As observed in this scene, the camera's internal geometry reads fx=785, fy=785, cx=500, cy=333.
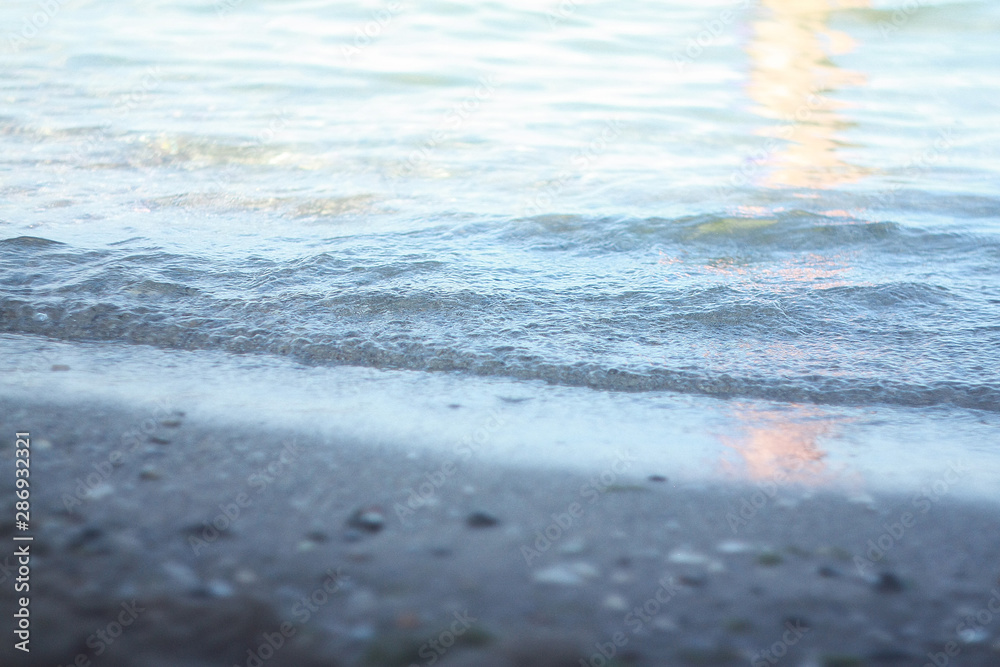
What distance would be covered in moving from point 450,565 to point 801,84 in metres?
10.2

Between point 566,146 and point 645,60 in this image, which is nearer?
point 566,146

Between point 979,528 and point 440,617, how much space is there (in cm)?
149

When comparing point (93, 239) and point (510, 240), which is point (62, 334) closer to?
point (93, 239)

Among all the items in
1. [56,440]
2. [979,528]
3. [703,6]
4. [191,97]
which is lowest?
[979,528]

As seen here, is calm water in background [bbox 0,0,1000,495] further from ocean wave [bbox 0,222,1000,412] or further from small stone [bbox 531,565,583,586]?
small stone [bbox 531,565,583,586]

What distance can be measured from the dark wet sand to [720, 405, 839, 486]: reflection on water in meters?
0.12

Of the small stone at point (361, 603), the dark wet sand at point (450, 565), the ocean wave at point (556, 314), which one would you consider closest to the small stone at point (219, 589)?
the dark wet sand at point (450, 565)

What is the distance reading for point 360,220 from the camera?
16.9 feet

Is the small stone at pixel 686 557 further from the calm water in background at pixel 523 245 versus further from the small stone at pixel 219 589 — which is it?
the small stone at pixel 219 589

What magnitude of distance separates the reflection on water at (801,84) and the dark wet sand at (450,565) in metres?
4.83

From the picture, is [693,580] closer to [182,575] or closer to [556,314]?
[182,575]

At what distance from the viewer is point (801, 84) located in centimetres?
1034

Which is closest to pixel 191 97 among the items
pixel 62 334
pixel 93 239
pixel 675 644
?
pixel 93 239

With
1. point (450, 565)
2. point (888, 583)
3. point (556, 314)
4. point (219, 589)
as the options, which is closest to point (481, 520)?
point (450, 565)
